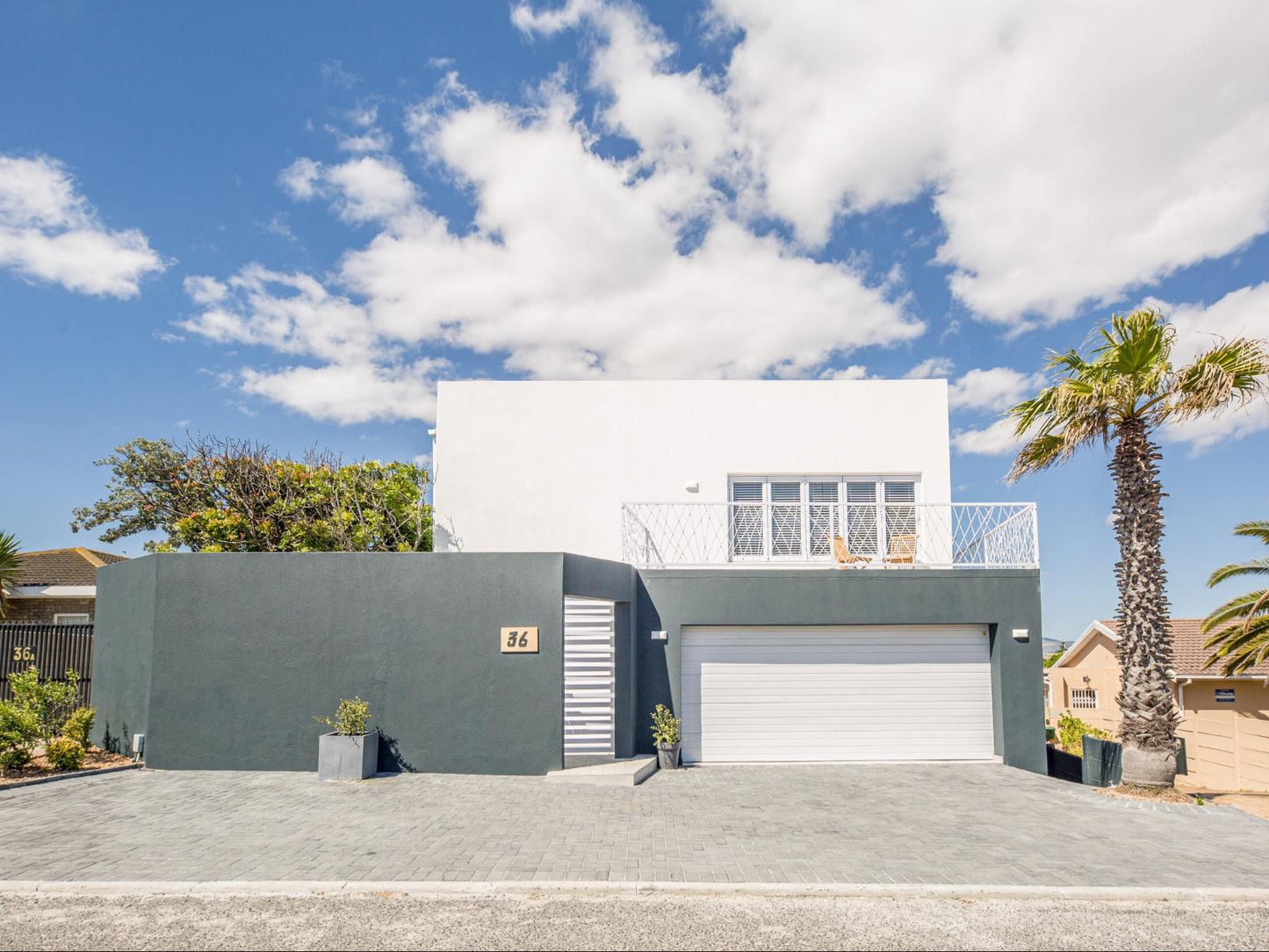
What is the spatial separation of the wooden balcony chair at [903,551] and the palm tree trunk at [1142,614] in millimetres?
3044

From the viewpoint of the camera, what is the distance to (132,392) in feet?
72.7

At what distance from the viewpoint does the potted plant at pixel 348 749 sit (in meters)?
10.4

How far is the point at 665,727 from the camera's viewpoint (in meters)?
11.8

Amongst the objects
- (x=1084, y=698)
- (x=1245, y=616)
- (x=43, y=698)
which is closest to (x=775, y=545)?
(x=1245, y=616)

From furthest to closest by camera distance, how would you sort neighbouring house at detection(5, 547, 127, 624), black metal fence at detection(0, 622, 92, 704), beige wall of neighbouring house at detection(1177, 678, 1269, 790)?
neighbouring house at detection(5, 547, 127, 624) → beige wall of neighbouring house at detection(1177, 678, 1269, 790) → black metal fence at detection(0, 622, 92, 704)

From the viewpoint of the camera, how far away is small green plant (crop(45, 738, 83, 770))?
10.7m

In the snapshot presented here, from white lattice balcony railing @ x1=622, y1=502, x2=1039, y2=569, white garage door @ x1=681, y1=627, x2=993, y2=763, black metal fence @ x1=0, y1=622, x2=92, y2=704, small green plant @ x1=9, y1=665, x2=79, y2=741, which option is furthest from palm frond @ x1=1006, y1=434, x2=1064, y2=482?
black metal fence @ x1=0, y1=622, x2=92, y2=704

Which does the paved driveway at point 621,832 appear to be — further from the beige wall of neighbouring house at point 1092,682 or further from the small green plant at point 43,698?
the beige wall of neighbouring house at point 1092,682

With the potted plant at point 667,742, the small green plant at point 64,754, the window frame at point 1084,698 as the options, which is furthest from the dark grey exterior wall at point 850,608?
the window frame at point 1084,698

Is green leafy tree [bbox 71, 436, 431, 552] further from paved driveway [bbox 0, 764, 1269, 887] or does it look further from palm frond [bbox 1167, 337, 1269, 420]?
palm frond [bbox 1167, 337, 1269, 420]

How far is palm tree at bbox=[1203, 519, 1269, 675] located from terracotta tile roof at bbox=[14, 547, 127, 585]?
25926mm

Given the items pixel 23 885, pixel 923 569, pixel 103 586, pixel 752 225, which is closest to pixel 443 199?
pixel 752 225

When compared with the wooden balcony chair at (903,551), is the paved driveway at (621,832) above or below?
below

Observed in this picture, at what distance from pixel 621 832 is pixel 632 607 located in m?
4.41
